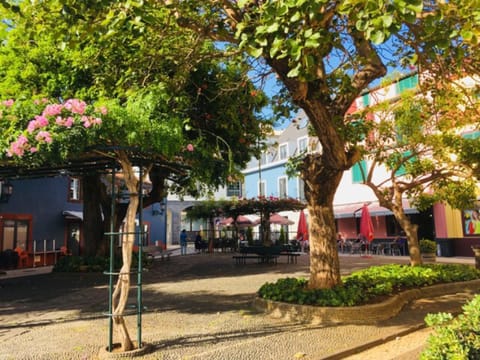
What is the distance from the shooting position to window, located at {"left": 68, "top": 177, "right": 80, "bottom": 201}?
837 inches

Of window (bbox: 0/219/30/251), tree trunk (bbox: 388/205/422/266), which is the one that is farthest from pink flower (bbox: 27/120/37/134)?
window (bbox: 0/219/30/251)

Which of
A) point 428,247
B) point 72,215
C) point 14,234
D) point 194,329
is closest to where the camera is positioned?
point 194,329

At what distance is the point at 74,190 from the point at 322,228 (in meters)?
17.6

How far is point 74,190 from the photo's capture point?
21641 millimetres

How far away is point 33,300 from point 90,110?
→ 6.69m

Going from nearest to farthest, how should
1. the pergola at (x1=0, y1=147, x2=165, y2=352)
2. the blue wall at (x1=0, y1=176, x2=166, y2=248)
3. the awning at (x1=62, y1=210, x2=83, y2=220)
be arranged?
1. the pergola at (x1=0, y1=147, x2=165, y2=352)
2. the blue wall at (x1=0, y1=176, x2=166, y2=248)
3. the awning at (x1=62, y1=210, x2=83, y2=220)

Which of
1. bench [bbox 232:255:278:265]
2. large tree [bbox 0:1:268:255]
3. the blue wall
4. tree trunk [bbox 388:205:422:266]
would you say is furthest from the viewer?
bench [bbox 232:255:278:265]

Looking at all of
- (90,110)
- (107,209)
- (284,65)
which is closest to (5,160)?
(90,110)

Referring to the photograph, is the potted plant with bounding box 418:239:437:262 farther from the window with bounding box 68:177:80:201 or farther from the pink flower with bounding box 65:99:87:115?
the window with bounding box 68:177:80:201

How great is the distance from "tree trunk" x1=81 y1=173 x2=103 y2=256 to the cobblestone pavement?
4.99 metres

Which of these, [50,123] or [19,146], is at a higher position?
[50,123]

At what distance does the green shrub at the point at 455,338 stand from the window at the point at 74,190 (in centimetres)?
2065

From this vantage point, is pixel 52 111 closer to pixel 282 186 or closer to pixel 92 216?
pixel 92 216

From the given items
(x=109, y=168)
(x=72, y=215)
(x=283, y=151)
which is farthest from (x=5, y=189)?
(x=283, y=151)
